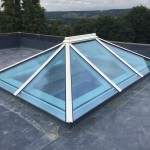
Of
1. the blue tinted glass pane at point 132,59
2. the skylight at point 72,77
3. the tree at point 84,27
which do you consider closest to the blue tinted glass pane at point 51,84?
the skylight at point 72,77

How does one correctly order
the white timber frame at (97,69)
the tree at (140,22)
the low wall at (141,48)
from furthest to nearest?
1. the tree at (140,22)
2. the low wall at (141,48)
3. the white timber frame at (97,69)

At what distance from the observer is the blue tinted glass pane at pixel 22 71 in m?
4.23

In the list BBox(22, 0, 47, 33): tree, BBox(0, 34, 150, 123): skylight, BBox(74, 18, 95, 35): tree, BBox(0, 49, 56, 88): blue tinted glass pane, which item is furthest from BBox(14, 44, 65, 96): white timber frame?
BBox(74, 18, 95, 35): tree

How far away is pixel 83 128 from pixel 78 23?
36719mm

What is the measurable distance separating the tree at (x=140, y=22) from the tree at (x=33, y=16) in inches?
733

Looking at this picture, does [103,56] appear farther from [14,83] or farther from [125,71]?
[14,83]

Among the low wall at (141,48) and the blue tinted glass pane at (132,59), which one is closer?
the blue tinted glass pane at (132,59)

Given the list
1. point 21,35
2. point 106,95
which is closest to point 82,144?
point 106,95

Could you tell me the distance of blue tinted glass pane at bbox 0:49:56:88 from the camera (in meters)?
4.23

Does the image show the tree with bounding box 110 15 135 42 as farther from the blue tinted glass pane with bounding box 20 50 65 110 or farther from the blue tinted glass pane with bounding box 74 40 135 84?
the blue tinted glass pane with bounding box 20 50 65 110

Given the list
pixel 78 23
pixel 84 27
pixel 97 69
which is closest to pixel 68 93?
pixel 97 69

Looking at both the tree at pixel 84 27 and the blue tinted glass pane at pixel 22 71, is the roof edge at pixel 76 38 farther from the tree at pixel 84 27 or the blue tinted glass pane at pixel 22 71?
A: the tree at pixel 84 27

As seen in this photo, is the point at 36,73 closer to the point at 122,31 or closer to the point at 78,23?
the point at 122,31

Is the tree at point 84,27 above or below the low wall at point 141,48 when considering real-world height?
below
